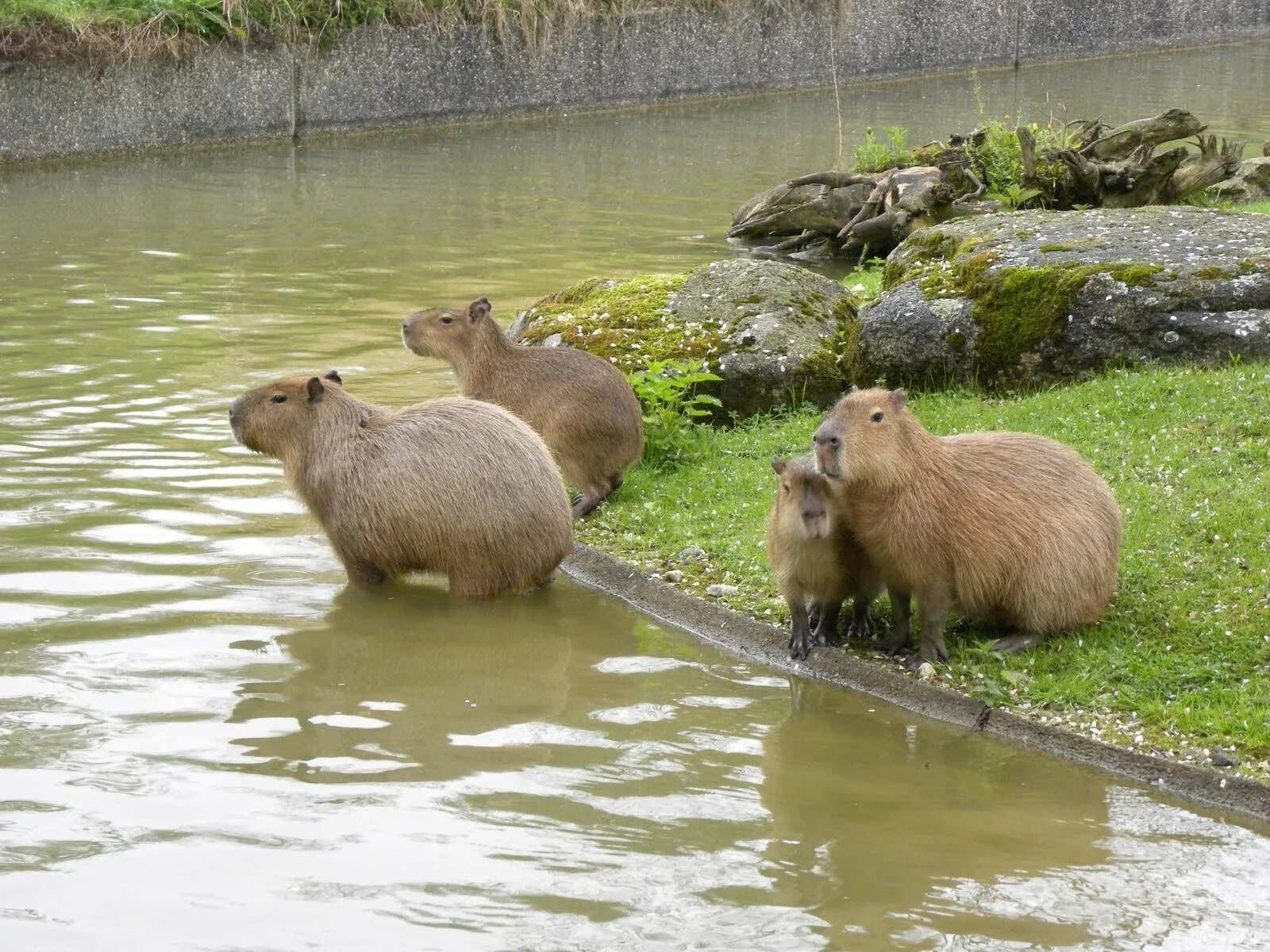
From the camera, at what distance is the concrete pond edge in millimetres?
4504

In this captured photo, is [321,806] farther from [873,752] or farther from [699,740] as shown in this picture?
[873,752]

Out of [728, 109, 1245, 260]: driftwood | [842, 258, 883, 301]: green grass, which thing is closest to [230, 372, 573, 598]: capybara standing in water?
[842, 258, 883, 301]: green grass

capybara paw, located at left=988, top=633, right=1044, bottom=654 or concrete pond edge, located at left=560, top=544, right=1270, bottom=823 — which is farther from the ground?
capybara paw, located at left=988, top=633, right=1044, bottom=654

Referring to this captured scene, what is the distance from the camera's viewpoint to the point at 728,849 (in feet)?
13.9

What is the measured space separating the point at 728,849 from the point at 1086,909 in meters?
0.96

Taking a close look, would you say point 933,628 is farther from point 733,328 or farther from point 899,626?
point 733,328

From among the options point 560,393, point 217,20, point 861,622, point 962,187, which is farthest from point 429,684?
point 217,20

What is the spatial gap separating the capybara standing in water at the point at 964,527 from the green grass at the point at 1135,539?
0.17 metres

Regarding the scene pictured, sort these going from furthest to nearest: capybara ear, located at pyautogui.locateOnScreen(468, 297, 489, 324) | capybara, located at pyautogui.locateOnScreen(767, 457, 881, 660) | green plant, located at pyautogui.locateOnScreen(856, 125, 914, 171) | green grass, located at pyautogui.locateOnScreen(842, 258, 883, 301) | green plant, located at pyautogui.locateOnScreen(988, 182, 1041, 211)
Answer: green plant, located at pyautogui.locateOnScreen(856, 125, 914, 171), green plant, located at pyautogui.locateOnScreen(988, 182, 1041, 211), green grass, located at pyautogui.locateOnScreen(842, 258, 883, 301), capybara ear, located at pyautogui.locateOnScreen(468, 297, 489, 324), capybara, located at pyautogui.locateOnScreen(767, 457, 881, 660)

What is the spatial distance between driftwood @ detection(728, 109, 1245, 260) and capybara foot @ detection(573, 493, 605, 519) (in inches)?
226

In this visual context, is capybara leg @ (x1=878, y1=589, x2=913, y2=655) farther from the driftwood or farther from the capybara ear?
the driftwood

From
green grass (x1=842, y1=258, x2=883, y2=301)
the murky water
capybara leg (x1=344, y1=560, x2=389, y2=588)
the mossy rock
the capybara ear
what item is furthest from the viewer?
green grass (x1=842, y1=258, x2=883, y2=301)

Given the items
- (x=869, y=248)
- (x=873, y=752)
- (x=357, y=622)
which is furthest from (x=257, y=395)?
(x=869, y=248)

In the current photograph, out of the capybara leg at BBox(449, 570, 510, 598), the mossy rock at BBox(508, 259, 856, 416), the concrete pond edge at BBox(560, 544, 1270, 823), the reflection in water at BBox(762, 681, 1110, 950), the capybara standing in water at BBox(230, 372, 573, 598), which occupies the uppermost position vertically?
the mossy rock at BBox(508, 259, 856, 416)
